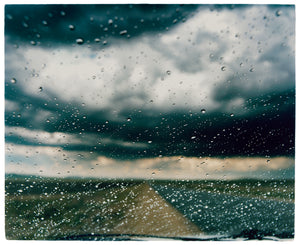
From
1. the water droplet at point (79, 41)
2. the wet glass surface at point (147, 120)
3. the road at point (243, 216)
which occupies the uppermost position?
the water droplet at point (79, 41)

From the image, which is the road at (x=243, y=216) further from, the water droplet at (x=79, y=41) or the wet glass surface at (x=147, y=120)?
the water droplet at (x=79, y=41)

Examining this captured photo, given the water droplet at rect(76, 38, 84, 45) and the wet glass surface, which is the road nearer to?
the wet glass surface

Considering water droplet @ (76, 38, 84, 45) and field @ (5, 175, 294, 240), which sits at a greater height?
water droplet @ (76, 38, 84, 45)

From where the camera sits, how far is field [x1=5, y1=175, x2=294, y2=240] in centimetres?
121

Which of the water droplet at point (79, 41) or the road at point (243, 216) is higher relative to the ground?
the water droplet at point (79, 41)

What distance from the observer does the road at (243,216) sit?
120 centimetres

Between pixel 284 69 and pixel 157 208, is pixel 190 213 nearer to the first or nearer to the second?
pixel 157 208

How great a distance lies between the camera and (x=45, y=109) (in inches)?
48.7

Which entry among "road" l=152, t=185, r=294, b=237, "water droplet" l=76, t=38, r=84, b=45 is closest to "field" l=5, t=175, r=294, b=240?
"road" l=152, t=185, r=294, b=237

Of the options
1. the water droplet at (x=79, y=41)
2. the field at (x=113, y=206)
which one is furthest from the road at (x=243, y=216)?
the water droplet at (x=79, y=41)

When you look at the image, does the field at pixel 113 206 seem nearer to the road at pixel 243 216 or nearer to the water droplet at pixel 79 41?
the road at pixel 243 216

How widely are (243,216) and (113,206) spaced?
45.6 inches
